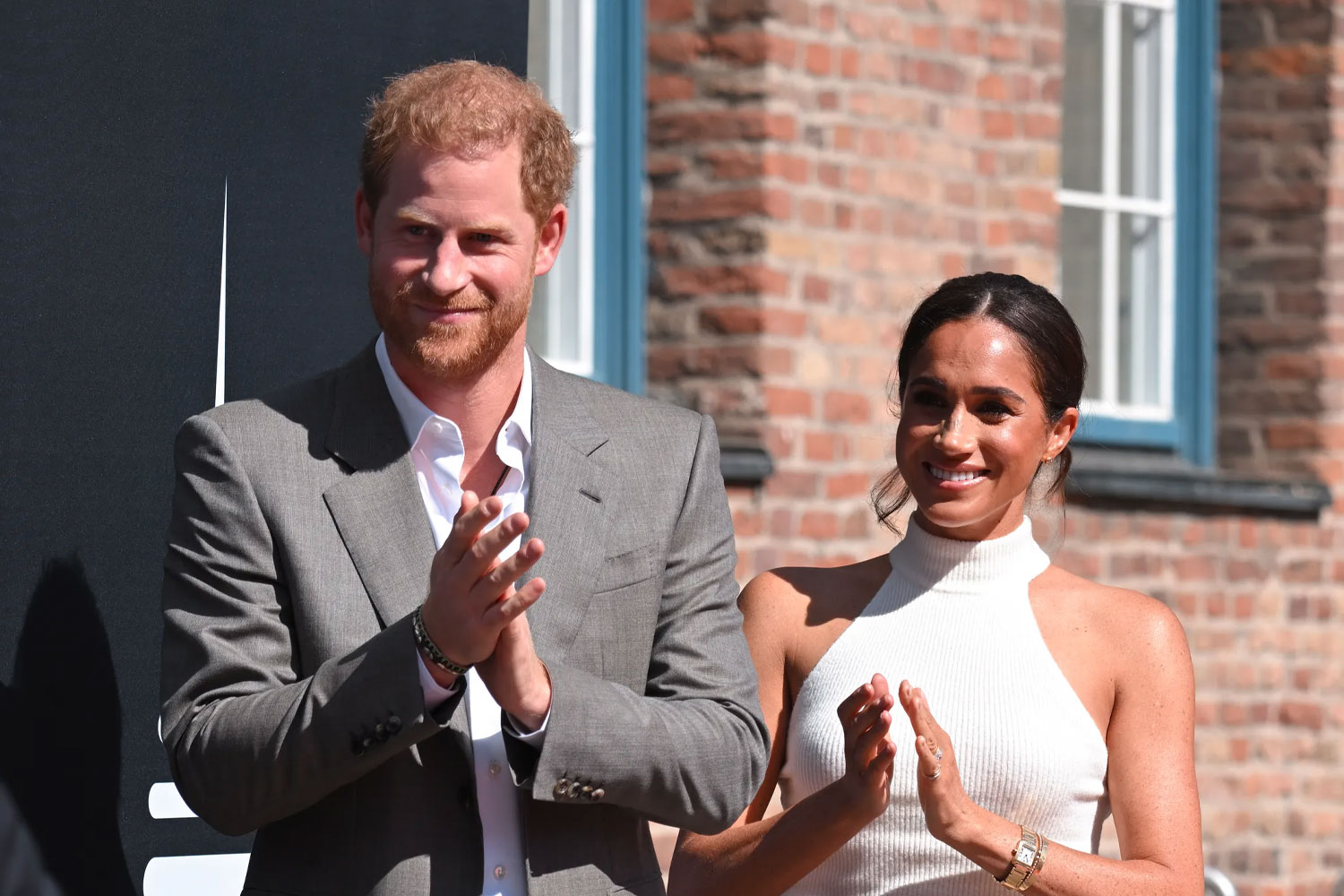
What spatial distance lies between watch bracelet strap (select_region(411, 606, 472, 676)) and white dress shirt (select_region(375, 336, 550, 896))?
20 mm

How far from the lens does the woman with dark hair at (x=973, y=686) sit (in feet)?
9.59

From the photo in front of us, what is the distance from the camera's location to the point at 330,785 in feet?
7.46

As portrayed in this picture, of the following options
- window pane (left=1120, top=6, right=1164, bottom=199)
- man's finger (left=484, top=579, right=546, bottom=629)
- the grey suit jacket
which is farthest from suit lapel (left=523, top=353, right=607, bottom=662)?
window pane (left=1120, top=6, right=1164, bottom=199)

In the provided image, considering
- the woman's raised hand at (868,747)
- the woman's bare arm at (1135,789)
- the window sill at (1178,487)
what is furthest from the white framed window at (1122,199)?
the woman's raised hand at (868,747)

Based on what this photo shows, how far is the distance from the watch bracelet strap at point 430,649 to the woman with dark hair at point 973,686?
0.77 m

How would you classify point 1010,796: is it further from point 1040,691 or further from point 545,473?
point 545,473

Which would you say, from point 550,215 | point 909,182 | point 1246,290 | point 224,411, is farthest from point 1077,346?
point 1246,290

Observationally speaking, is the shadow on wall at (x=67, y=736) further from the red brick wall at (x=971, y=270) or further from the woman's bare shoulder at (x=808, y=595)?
the red brick wall at (x=971, y=270)

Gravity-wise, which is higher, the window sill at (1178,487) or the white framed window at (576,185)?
the white framed window at (576,185)

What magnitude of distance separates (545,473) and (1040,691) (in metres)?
0.99

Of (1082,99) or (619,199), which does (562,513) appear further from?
(1082,99)

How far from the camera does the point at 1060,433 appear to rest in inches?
129

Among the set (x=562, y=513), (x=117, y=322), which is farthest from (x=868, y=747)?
(x=117, y=322)

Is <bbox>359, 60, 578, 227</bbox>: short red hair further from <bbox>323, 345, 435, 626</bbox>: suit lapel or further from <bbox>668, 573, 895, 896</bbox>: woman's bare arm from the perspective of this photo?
<bbox>668, 573, 895, 896</bbox>: woman's bare arm
